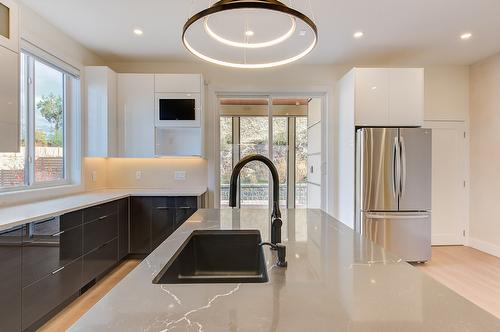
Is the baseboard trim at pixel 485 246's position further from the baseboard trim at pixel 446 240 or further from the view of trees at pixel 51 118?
the view of trees at pixel 51 118

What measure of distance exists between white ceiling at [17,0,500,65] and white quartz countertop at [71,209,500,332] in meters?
2.42

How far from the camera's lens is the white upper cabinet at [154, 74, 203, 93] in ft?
12.2

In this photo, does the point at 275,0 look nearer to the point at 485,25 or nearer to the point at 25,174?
the point at 25,174

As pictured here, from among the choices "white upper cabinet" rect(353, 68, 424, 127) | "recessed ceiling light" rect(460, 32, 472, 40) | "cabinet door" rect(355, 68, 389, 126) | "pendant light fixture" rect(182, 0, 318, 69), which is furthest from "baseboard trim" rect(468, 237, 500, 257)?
"pendant light fixture" rect(182, 0, 318, 69)

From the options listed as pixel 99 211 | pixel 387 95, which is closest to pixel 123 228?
pixel 99 211

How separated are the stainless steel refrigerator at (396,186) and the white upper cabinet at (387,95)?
240 mm

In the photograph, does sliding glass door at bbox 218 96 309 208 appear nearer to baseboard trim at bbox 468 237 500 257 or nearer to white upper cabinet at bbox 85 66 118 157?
white upper cabinet at bbox 85 66 118 157

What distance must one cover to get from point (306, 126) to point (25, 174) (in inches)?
138


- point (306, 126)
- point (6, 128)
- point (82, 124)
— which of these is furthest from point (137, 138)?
point (306, 126)

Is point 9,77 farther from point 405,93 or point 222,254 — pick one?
point 405,93

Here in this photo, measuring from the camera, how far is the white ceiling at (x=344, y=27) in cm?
262

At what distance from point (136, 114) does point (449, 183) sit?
459 centimetres

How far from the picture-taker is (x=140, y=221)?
344 cm

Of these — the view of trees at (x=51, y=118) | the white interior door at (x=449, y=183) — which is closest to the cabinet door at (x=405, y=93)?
the white interior door at (x=449, y=183)
